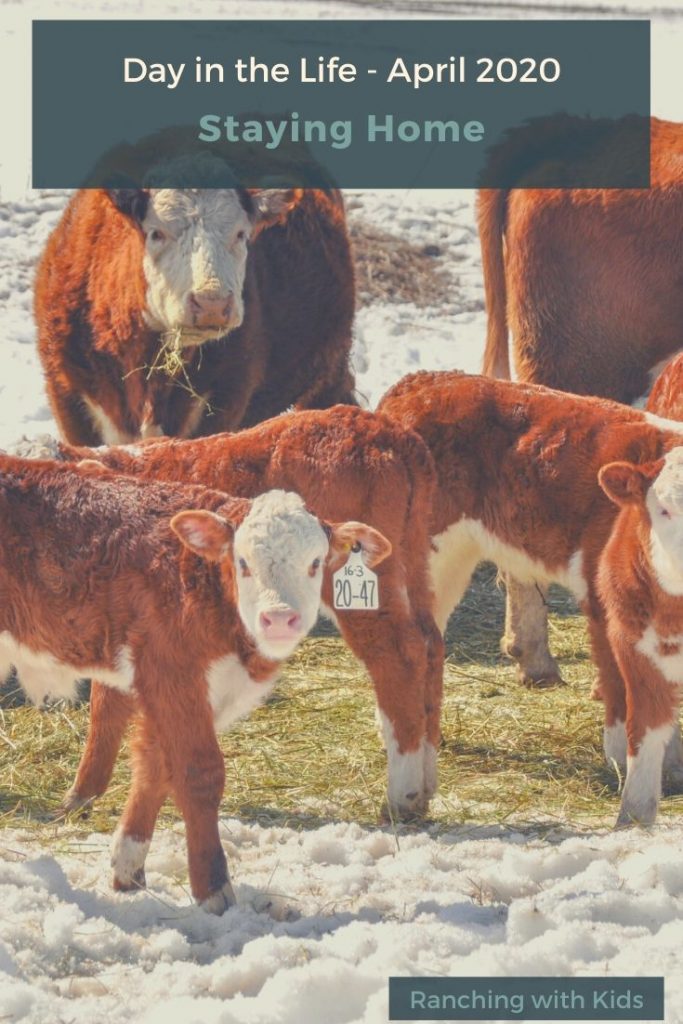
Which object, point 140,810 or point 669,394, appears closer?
point 140,810

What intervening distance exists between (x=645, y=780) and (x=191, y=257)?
378 cm

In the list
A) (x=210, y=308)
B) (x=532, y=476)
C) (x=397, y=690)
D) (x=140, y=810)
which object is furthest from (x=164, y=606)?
(x=210, y=308)

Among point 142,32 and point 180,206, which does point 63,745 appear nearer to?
point 180,206

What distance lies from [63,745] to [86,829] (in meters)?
1.10

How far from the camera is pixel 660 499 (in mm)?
6008

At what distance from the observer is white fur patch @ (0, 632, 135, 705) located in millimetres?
5535

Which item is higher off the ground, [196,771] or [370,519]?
[370,519]

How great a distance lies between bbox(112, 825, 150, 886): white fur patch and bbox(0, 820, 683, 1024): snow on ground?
9 cm

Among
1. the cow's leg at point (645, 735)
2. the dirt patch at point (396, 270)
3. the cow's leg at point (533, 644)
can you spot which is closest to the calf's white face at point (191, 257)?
the cow's leg at point (533, 644)

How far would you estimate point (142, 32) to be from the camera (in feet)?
59.6

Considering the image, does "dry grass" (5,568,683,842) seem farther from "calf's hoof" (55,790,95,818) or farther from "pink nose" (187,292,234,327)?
"pink nose" (187,292,234,327)

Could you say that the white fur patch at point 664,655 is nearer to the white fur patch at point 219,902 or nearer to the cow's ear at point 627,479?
the cow's ear at point 627,479

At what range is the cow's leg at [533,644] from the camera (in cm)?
833

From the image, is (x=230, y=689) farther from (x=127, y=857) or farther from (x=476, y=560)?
(x=476, y=560)
